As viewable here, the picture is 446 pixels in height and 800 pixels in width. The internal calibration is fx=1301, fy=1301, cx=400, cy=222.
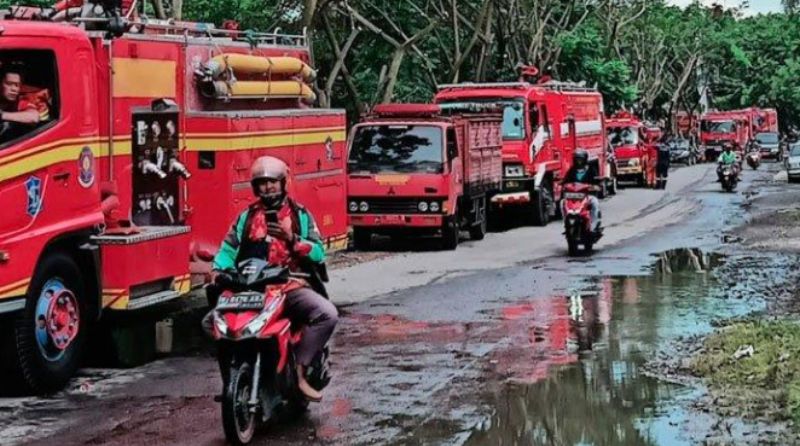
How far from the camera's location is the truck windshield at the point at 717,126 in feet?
220

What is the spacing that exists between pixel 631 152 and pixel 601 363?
33131 millimetres

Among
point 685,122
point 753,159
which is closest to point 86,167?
point 753,159

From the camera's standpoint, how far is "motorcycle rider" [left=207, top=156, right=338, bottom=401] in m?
8.01

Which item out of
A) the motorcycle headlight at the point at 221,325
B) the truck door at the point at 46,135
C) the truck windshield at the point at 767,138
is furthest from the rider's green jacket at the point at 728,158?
the truck windshield at the point at 767,138

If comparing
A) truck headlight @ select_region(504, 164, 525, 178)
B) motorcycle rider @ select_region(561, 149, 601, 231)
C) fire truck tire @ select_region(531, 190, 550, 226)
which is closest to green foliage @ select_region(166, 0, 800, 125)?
truck headlight @ select_region(504, 164, 525, 178)

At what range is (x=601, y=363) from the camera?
34.4ft

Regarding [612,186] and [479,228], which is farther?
[612,186]

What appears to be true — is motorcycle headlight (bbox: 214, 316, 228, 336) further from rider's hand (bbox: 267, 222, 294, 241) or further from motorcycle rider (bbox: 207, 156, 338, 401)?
rider's hand (bbox: 267, 222, 294, 241)

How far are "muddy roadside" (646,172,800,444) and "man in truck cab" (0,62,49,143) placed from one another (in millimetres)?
5002

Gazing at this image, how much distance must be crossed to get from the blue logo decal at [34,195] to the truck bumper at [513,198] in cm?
1819

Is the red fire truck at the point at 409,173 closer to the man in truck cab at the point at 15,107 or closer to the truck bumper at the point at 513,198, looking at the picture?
the truck bumper at the point at 513,198

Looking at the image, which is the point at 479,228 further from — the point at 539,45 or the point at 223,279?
the point at 539,45

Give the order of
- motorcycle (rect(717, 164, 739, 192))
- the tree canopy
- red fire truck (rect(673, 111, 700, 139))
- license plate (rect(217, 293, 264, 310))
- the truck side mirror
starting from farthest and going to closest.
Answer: red fire truck (rect(673, 111, 700, 139))
motorcycle (rect(717, 164, 739, 192))
the tree canopy
the truck side mirror
license plate (rect(217, 293, 264, 310))

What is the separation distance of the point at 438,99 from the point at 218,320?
799 inches
